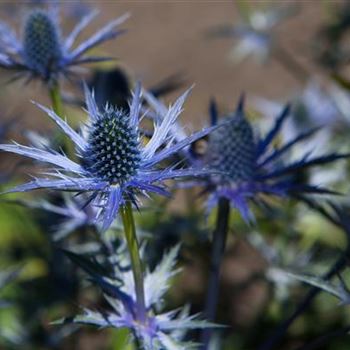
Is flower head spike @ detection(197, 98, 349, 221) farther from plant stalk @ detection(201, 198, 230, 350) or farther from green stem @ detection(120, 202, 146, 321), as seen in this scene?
green stem @ detection(120, 202, 146, 321)

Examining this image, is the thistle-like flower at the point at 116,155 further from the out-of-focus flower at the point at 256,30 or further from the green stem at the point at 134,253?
the out-of-focus flower at the point at 256,30

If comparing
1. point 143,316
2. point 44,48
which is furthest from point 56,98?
point 143,316

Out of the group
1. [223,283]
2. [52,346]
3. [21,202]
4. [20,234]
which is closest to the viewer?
[21,202]

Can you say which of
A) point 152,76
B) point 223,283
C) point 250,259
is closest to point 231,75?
point 152,76

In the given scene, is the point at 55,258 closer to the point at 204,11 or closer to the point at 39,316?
the point at 39,316

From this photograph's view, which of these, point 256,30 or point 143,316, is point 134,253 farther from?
point 256,30

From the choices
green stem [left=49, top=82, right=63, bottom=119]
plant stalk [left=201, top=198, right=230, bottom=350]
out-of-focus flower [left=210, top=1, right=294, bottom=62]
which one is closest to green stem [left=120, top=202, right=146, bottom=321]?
plant stalk [left=201, top=198, right=230, bottom=350]

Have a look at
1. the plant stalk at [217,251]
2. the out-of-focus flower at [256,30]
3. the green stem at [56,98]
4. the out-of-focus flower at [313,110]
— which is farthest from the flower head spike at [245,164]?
the out-of-focus flower at [256,30]
